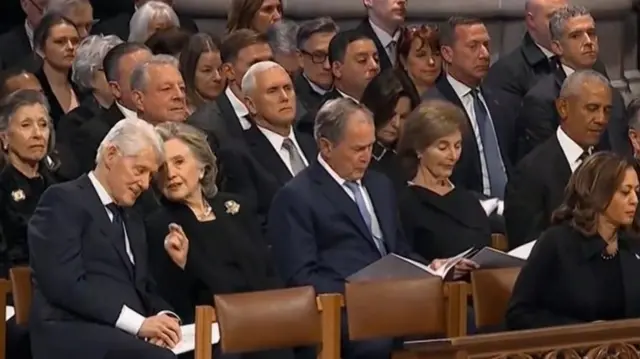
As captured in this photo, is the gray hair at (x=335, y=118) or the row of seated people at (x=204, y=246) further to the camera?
the gray hair at (x=335, y=118)

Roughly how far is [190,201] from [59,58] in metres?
1.81

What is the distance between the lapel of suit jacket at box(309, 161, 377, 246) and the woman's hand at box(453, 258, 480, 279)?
0.35 m

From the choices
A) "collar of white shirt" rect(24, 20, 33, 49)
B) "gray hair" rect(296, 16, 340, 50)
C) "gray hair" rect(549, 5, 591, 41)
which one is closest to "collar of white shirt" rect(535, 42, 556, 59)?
"gray hair" rect(549, 5, 591, 41)

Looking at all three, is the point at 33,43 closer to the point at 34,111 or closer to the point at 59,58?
the point at 59,58

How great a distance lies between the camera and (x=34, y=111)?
6391 millimetres

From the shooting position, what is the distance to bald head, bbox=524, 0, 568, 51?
328 inches

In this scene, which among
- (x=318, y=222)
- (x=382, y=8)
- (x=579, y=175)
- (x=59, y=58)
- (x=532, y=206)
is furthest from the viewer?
(x=382, y=8)

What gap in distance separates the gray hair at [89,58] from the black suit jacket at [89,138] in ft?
1.27

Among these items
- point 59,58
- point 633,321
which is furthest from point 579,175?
point 59,58

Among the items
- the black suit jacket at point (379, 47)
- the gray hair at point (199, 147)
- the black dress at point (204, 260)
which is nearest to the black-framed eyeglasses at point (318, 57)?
the black suit jacket at point (379, 47)

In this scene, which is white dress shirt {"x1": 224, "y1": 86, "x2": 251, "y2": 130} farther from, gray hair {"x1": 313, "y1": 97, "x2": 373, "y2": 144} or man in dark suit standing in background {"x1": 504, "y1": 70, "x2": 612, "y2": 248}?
man in dark suit standing in background {"x1": 504, "y1": 70, "x2": 612, "y2": 248}

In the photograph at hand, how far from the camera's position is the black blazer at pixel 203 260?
235 inches

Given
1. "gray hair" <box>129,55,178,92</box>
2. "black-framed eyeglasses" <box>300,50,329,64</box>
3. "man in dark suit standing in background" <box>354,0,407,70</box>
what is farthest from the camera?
"man in dark suit standing in background" <box>354,0,407,70</box>

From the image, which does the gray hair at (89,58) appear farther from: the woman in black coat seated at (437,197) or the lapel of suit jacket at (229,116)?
the woman in black coat seated at (437,197)
